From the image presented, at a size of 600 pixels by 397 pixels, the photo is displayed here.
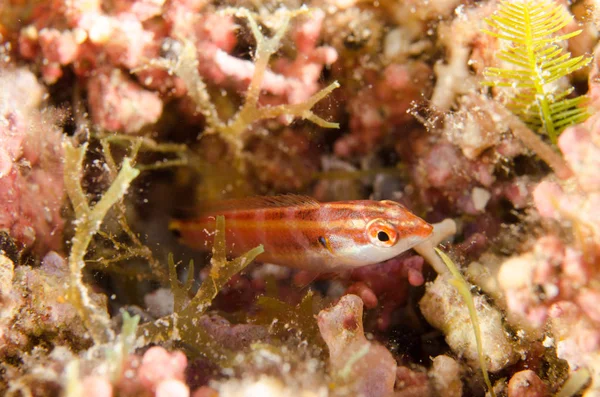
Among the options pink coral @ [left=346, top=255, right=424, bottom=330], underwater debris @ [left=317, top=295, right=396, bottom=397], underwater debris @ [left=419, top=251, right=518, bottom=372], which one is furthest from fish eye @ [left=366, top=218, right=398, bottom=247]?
underwater debris @ [left=317, top=295, right=396, bottom=397]

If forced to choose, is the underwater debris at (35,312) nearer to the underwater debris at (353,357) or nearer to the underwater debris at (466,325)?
the underwater debris at (353,357)

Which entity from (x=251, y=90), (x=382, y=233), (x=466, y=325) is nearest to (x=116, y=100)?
(x=251, y=90)

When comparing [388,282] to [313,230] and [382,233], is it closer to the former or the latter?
[382,233]

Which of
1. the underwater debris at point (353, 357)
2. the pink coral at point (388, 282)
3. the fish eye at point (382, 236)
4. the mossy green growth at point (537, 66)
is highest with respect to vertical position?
the mossy green growth at point (537, 66)

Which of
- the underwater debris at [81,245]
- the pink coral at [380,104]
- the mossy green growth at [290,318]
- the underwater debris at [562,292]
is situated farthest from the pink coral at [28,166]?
the underwater debris at [562,292]

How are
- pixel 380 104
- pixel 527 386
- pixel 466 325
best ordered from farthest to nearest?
pixel 380 104
pixel 466 325
pixel 527 386
